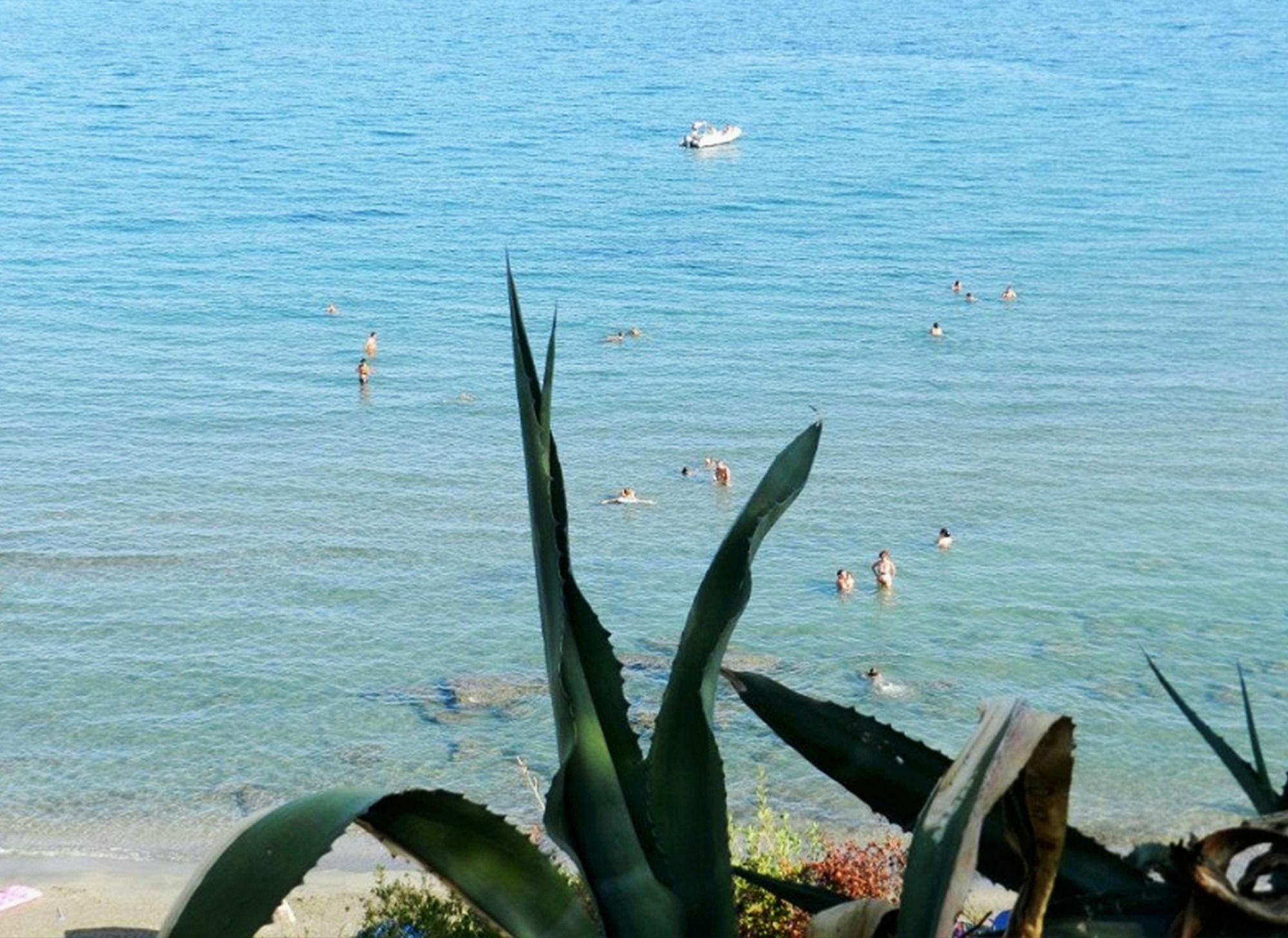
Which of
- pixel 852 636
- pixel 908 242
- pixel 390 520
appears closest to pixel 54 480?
pixel 390 520

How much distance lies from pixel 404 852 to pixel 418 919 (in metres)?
4.14

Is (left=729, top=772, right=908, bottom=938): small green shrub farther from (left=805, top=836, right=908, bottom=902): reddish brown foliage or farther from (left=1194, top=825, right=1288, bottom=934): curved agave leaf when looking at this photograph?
(left=1194, top=825, right=1288, bottom=934): curved agave leaf

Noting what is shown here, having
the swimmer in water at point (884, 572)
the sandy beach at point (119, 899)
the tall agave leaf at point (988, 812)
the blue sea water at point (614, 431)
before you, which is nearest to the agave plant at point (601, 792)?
the tall agave leaf at point (988, 812)

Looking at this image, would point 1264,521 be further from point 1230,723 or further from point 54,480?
point 54,480

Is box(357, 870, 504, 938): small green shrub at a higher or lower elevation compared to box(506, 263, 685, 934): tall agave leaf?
lower

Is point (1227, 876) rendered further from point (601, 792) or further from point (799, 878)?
point (799, 878)

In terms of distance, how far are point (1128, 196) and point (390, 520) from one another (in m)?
29.0

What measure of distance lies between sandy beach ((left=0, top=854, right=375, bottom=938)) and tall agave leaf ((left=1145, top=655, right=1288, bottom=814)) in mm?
7293

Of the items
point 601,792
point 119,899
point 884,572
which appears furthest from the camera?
point 884,572

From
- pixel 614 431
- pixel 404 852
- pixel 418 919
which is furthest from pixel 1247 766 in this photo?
pixel 614 431

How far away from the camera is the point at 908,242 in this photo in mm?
40094

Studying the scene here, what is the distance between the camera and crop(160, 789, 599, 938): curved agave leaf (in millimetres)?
1349

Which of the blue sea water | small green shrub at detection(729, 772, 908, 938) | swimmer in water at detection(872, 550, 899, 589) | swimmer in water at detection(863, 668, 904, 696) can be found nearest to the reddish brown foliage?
small green shrub at detection(729, 772, 908, 938)

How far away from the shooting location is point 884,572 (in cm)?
1875
